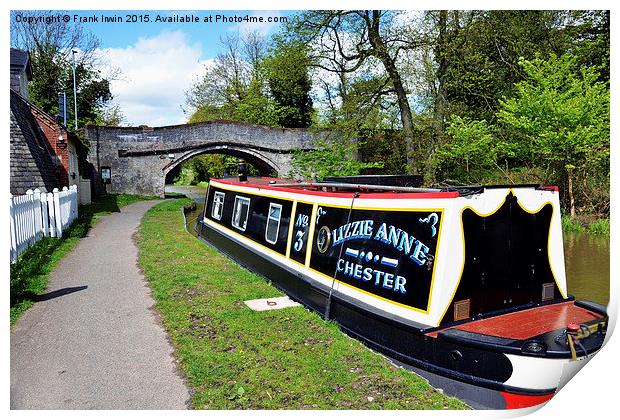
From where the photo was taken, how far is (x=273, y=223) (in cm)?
712

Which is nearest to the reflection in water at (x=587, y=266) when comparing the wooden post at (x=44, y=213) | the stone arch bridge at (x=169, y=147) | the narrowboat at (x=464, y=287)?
the narrowboat at (x=464, y=287)

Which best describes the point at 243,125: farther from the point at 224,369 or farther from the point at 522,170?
the point at 224,369

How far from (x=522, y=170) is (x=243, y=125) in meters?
12.6

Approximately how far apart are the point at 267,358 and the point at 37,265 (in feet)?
15.3

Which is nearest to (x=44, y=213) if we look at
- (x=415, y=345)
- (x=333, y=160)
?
(x=415, y=345)

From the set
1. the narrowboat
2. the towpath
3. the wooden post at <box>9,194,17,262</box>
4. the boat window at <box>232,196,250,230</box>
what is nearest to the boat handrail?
the narrowboat

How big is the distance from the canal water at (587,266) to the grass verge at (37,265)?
757 cm

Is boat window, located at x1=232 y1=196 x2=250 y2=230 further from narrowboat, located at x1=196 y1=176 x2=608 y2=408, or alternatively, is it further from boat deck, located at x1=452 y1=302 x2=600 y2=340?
boat deck, located at x1=452 y1=302 x2=600 y2=340

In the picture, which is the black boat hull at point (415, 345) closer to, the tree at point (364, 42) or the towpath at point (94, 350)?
the towpath at point (94, 350)

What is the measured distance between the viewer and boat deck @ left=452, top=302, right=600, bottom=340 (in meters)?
4.11

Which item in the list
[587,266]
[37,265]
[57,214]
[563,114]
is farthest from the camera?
[563,114]

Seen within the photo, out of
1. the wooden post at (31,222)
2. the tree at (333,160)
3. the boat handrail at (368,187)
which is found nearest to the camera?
the boat handrail at (368,187)

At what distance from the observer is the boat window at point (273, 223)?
6.96 meters

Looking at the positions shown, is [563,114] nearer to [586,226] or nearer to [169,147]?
[586,226]
